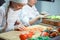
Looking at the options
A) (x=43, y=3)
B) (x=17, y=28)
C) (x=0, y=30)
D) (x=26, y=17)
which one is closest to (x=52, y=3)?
(x=43, y=3)

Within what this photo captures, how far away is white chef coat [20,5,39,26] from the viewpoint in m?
1.26

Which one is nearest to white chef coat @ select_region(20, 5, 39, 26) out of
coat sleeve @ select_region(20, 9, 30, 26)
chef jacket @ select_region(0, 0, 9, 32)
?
coat sleeve @ select_region(20, 9, 30, 26)

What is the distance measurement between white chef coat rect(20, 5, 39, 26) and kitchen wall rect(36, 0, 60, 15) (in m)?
0.05

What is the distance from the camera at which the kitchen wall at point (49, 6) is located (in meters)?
1.34

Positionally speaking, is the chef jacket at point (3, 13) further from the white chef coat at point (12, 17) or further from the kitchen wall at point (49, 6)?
the kitchen wall at point (49, 6)

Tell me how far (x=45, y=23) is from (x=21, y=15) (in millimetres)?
257

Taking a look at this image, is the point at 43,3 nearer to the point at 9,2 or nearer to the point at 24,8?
the point at 24,8

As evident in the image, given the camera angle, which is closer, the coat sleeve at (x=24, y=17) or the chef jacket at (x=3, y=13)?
the chef jacket at (x=3, y=13)

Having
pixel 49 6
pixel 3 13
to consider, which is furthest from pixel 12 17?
pixel 49 6

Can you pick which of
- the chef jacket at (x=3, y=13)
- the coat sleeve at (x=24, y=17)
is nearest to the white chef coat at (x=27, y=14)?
the coat sleeve at (x=24, y=17)

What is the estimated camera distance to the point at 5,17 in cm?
115

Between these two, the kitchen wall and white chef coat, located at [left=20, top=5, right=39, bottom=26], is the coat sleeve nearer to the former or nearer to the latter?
white chef coat, located at [left=20, top=5, right=39, bottom=26]

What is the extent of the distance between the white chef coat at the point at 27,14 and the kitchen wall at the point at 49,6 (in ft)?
0.15

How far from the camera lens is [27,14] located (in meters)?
1.30
